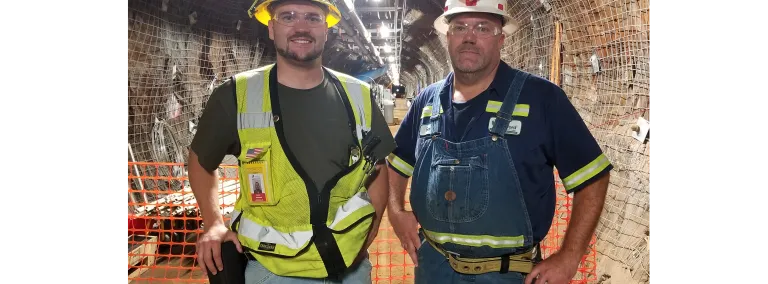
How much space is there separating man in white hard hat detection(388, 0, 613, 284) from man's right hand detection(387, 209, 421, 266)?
0.17 meters

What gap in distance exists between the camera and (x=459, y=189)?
1.97 metres

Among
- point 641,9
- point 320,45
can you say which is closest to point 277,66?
point 320,45

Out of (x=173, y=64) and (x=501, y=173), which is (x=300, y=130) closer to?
(x=501, y=173)

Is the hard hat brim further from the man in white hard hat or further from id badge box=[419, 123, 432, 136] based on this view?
id badge box=[419, 123, 432, 136]

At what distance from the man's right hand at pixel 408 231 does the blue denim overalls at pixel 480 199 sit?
24cm

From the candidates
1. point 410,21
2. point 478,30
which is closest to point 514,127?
point 478,30

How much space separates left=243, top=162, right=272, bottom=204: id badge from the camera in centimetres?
191

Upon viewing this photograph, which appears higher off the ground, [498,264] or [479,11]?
[479,11]

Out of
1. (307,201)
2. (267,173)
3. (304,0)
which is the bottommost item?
(307,201)

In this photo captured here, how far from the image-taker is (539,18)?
249 inches

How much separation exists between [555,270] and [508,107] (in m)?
0.80

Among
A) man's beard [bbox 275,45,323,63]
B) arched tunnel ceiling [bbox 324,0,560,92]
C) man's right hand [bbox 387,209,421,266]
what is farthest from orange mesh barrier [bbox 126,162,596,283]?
arched tunnel ceiling [bbox 324,0,560,92]
